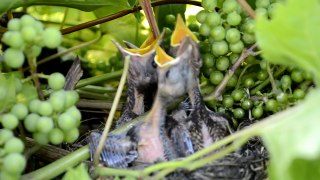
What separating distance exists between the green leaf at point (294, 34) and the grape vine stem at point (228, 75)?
200 mm

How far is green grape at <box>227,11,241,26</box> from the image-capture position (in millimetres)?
812

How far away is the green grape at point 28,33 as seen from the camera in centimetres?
67

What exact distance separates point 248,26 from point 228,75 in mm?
73

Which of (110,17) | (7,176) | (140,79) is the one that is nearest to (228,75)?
(140,79)

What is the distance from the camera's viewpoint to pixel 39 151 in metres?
0.85

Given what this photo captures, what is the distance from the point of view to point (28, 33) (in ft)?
2.21

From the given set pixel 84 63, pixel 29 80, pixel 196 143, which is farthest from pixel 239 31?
pixel 84 63

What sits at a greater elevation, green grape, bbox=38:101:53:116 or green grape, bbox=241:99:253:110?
green grape, bbox=241:99:253:110

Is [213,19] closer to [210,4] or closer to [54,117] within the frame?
[210,4]

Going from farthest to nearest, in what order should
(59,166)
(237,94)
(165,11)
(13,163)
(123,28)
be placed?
(123,28), (165,11), (237,94), (59,166), (13,163)

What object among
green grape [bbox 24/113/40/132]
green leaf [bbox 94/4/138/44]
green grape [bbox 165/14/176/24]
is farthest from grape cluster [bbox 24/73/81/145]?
green leaf [bbox 94/4/138/44]

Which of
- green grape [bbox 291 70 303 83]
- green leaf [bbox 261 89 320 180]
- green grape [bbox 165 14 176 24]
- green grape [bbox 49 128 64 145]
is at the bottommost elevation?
green grape [bbox 49 128 64 145]

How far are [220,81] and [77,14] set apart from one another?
45 cm

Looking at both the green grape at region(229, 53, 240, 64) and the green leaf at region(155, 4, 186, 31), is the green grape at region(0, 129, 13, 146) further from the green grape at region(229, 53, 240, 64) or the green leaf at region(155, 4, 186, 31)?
the green leaf at region(155, 4, 186, 31)
